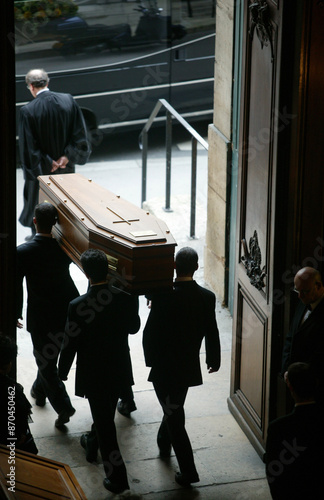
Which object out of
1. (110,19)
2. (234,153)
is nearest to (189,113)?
(110,19)

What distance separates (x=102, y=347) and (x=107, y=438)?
0.51m

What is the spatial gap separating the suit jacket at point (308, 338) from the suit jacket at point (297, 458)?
0.65 meters

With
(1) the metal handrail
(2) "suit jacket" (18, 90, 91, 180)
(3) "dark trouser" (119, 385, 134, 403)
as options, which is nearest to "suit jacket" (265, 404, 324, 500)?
(3) "dark trouser" (119, 385, 134, 403)

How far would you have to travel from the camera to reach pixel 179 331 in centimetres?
482

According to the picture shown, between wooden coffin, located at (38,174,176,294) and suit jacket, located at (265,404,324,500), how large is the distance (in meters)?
1.27

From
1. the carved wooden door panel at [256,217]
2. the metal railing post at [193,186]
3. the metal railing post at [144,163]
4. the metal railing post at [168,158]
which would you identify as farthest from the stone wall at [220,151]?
the carved wooden door panel at [256,217]

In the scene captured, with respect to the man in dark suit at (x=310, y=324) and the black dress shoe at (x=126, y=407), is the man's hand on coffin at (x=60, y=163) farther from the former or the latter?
the man in dark suit at (x=310, y=324)

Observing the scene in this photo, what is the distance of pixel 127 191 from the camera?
9.29m

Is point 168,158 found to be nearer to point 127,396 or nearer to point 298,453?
point 127,396

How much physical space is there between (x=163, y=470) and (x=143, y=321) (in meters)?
2.08

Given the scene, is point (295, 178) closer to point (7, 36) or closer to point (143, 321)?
point (7, 36)

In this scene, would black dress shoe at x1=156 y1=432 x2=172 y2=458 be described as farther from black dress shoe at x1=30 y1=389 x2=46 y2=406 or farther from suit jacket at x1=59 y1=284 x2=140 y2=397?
black dress shoe at x1=30 y1=389 x2=46 y2=406

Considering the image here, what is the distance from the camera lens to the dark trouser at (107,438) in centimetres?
486

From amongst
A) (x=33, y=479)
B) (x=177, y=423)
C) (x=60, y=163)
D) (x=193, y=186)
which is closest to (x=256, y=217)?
(x=177, y=423)
